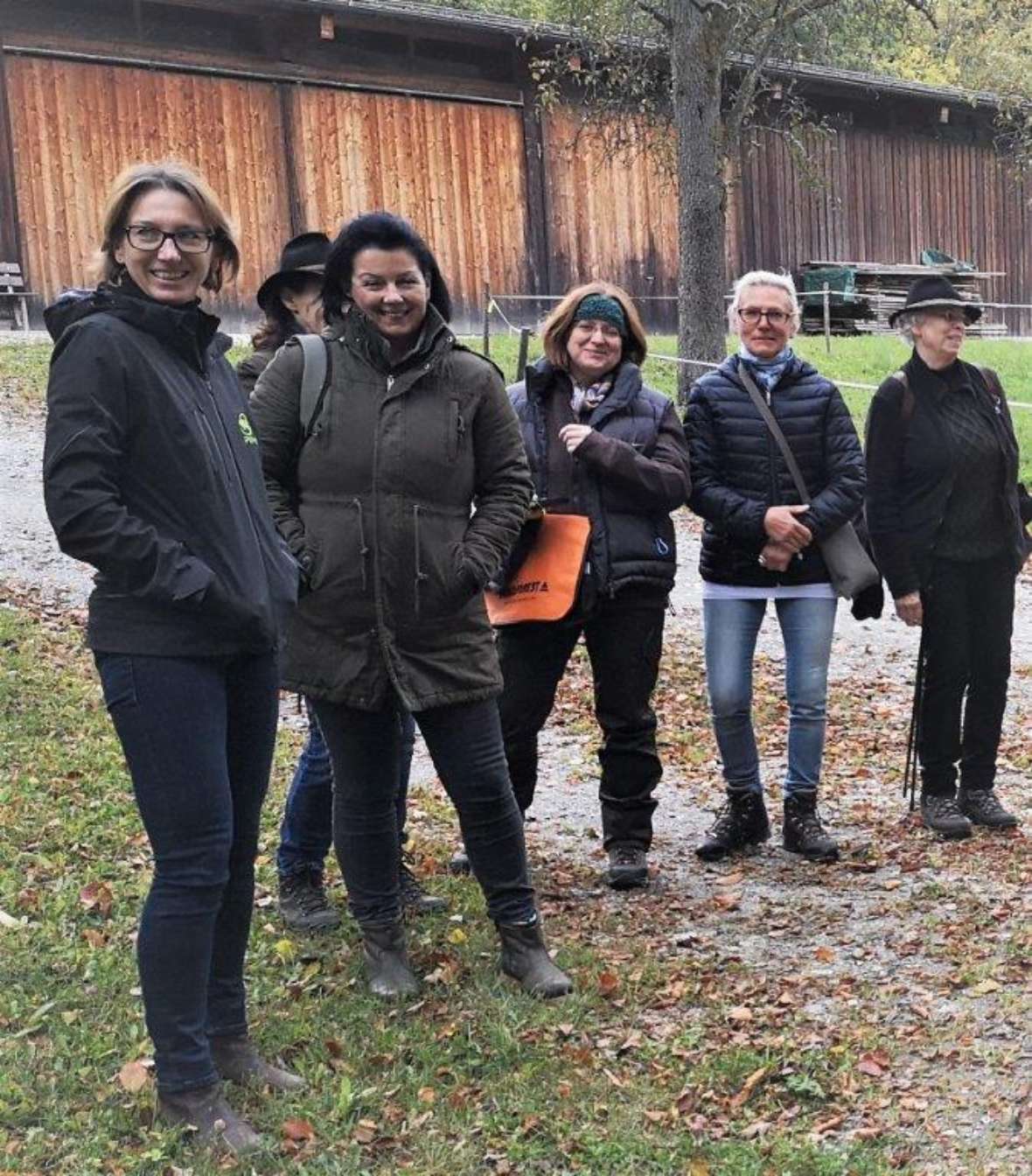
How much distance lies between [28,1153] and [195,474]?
1.64 metres

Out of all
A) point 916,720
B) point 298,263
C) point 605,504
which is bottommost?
point 916,720

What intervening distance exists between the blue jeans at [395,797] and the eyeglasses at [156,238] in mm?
1354

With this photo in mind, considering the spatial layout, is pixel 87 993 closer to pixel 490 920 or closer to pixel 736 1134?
pixel 490 920

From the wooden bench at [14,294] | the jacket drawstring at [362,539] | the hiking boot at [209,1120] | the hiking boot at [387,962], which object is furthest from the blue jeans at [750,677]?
the wooden bench at [14,294]

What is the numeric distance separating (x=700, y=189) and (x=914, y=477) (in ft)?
33.8

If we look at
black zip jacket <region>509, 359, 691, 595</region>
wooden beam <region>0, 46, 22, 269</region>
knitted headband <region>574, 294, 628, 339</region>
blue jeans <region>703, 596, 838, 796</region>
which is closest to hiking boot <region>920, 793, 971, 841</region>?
blue jeans <region>703, 596, 838, 796</region>

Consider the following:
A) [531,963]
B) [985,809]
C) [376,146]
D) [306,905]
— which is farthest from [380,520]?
[376,146]

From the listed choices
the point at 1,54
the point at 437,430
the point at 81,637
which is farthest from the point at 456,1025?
the point at 1,54

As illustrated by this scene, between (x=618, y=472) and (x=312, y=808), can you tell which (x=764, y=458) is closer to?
(x=618, y=472)

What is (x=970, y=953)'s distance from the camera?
15.2ft

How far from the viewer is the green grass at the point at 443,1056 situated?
11.5 ft

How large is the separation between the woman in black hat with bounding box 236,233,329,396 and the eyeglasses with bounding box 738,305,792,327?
5.00ft

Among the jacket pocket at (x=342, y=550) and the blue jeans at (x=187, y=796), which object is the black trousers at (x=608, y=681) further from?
the blue jeans at (x=187, y=796)

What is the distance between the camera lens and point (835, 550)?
534 centimetres
